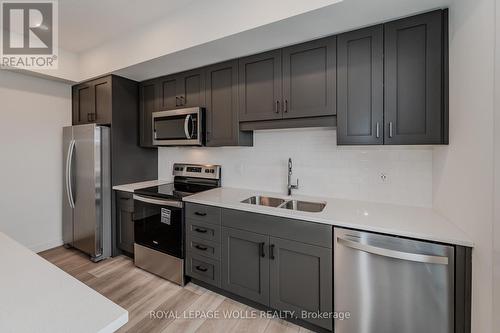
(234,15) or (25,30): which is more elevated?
(25,30)

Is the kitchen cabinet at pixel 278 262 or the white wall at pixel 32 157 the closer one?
the kitchen cabinet at pixel 278 262

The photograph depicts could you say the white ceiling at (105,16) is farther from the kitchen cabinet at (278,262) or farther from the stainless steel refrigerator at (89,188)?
the kitchen cabinet at (278,262)

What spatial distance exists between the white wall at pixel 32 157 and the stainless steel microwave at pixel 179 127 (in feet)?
5.10

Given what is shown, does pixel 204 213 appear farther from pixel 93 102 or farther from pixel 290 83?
pixel 93 102

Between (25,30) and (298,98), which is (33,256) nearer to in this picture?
(298,98)

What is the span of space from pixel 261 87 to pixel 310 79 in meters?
0.46

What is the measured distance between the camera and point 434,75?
1.53 meters

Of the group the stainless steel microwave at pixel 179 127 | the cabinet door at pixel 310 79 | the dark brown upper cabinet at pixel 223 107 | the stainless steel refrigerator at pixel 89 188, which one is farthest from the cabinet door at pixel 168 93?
the cabinet door at pixel 310 79

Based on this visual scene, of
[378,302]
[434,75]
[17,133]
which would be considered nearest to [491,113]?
[434,75]

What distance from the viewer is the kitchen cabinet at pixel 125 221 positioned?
278cm

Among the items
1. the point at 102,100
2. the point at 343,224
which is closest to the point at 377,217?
the point at 343,224

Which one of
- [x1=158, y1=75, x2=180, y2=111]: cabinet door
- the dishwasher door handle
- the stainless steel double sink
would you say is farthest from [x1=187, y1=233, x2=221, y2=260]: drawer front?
[x1=158, y1=75, x2=180, y2=111]: cabinet door

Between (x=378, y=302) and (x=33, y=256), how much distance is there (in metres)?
1.86

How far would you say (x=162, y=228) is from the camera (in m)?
2.42
